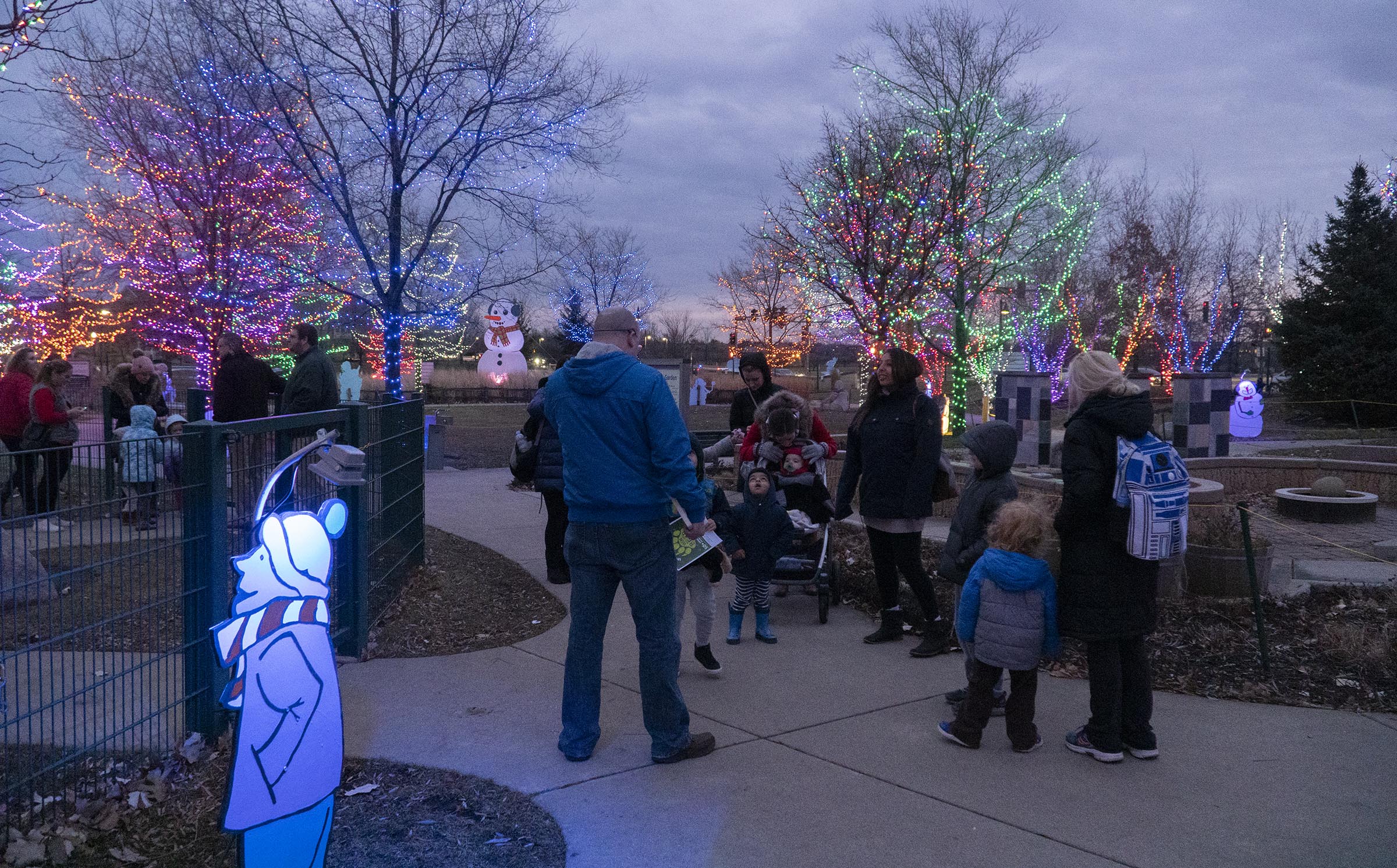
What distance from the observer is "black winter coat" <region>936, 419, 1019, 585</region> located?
513 cm

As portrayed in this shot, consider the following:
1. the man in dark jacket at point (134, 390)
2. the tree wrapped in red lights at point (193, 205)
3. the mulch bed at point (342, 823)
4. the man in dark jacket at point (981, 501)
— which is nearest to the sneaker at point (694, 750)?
the mulch bed at point (342, 823)

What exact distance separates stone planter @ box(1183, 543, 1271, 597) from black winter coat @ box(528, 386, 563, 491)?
4.50 meters

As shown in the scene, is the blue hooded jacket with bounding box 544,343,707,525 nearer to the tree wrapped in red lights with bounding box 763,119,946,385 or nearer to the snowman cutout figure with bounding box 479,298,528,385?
the tree wrapped in red lights with bounding box 763,119,946,385

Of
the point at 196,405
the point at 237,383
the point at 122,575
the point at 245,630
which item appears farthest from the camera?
the point at 237,383

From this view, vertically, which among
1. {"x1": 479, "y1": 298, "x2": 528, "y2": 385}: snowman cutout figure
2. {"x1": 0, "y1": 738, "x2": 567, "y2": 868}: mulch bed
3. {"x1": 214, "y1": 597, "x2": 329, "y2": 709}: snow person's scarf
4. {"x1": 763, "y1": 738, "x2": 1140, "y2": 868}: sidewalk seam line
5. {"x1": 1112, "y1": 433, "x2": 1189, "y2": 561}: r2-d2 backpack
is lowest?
{"x1": 763, "y1": 738, "x2": 1140, "y2": 868}: sidewalk seam line

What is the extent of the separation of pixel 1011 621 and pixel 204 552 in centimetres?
341

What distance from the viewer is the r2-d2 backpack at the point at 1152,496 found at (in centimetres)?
420

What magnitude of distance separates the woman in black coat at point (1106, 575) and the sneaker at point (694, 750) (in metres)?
1.64

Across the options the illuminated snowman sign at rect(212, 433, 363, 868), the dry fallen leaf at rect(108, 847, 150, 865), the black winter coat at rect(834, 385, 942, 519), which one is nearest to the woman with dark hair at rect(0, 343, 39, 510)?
the dry fallen leaf at rect(108, 847, 150, 865)

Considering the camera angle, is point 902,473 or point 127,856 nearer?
point 127,856

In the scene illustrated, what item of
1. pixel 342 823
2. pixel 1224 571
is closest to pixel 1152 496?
pixel 1224 571

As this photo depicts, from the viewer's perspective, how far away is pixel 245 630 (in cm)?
271

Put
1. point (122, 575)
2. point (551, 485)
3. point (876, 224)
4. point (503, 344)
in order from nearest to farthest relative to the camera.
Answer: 1. point (122, 575)
2. point (551, 485)
3. point (876, 224)
4. point (503, 344)

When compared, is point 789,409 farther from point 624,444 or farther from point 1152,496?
point 1152,496
